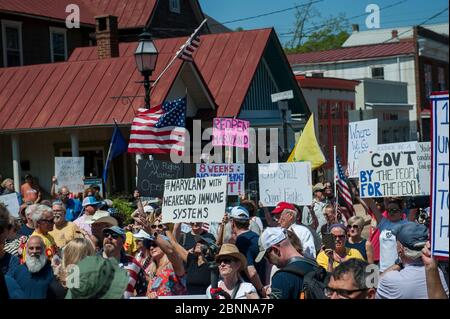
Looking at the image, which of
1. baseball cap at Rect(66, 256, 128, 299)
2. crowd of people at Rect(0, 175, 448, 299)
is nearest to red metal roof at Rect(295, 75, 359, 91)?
crowd of people at Rect(0, 175, 448, 299)

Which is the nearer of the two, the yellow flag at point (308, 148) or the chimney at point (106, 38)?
the yellow flag at point (308, 148)

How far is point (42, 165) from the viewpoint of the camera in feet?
71.8

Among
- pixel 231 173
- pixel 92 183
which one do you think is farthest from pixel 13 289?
pixel 92 183

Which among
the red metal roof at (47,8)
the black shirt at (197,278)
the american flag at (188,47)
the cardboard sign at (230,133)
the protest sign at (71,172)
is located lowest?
the black shirt at (197,278)

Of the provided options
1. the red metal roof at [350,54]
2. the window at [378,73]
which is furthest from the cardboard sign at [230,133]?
the window at [378,73]

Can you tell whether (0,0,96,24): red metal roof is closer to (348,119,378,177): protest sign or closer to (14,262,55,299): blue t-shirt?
(348,119,378,177): protest sign

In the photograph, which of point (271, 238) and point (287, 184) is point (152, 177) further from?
point (271, 238)

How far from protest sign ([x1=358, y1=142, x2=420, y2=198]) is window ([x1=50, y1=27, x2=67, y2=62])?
711 inches

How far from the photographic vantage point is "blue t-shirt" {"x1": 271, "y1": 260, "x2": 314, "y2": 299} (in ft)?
19.0

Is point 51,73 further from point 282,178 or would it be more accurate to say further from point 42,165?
point 282,178

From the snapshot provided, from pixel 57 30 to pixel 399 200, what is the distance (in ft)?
60.2

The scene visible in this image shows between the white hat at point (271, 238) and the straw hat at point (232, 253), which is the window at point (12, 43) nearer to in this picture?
the straw hat at point (232, 253)

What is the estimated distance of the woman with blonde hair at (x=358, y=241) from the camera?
322 inches
